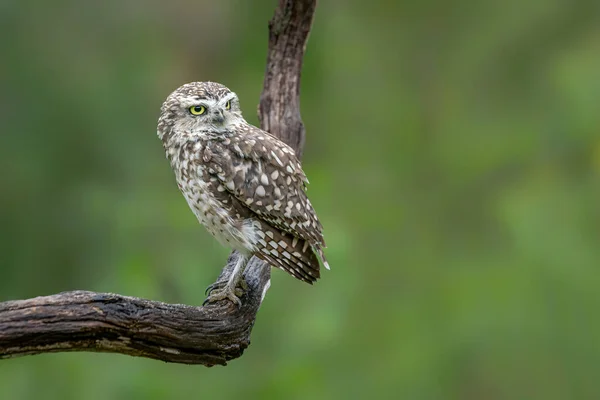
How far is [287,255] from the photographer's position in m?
3.45

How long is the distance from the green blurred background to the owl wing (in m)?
1.92

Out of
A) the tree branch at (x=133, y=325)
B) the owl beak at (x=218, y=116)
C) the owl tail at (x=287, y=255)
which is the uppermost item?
the owl beak at (x=218, y=116)

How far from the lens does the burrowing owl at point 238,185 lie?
3.46 metres

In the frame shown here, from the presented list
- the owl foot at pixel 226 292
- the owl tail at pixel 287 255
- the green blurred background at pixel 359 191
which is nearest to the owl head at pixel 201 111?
the owl tail at pixel 287 255

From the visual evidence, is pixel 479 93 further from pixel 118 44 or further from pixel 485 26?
pixel 118 44

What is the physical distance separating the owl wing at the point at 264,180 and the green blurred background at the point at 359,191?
192 cm

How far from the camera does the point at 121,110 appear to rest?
6.59 meters

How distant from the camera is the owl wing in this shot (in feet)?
11.4

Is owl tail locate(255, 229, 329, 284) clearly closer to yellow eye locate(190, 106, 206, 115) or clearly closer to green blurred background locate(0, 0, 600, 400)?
yellow eye locate(190, 106, 206, 115)

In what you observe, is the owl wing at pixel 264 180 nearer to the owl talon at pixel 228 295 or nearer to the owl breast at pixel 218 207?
the owl breast at pixel 218 207

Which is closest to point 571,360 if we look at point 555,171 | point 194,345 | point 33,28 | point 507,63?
point 555,171

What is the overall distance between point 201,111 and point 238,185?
0.35 metres

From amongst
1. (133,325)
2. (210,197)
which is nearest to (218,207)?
(210,197)

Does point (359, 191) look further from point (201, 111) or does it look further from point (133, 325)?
point (133, 325)
